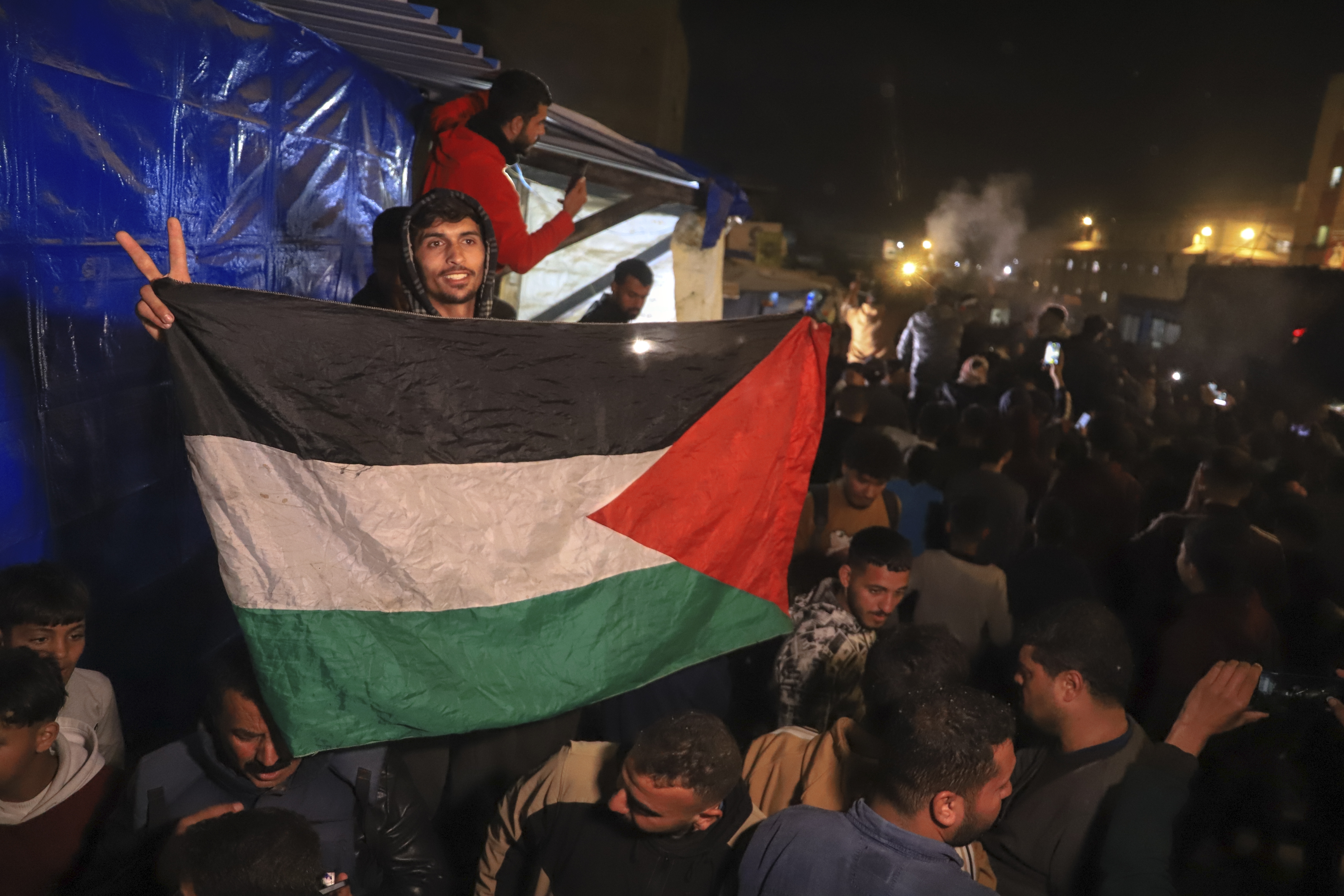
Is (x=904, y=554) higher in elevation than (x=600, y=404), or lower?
lower

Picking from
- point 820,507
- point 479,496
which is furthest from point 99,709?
point 820,507

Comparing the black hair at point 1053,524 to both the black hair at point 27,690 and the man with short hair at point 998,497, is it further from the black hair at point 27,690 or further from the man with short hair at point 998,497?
the black hair at point 27,690

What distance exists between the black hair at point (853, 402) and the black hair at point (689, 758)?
15.7 ft

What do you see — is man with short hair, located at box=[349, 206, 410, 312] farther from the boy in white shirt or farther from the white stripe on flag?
the boy in white shirt

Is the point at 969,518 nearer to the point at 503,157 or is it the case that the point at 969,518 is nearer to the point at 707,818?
the point at 707,818

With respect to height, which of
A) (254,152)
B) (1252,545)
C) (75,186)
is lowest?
(1252,545)

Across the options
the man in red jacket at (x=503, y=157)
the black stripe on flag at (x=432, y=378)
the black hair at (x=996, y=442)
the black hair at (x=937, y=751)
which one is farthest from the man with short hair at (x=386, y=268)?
the black hair at (x=996, y=442)

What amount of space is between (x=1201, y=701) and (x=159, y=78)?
447cm

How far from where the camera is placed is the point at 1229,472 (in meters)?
5.23

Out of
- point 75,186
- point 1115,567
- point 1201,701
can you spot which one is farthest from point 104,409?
point 1115,567

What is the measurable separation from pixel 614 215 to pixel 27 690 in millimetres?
6037

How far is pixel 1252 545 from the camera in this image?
4141 mm

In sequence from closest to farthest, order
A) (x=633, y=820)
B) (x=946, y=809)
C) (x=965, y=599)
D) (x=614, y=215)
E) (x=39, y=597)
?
(x=946, y=809) → (x=633, y=820) → (x=39, y=597) → (x=965, y=599) → (x=614, y=215)

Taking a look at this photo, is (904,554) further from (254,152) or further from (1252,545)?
(254,152)
